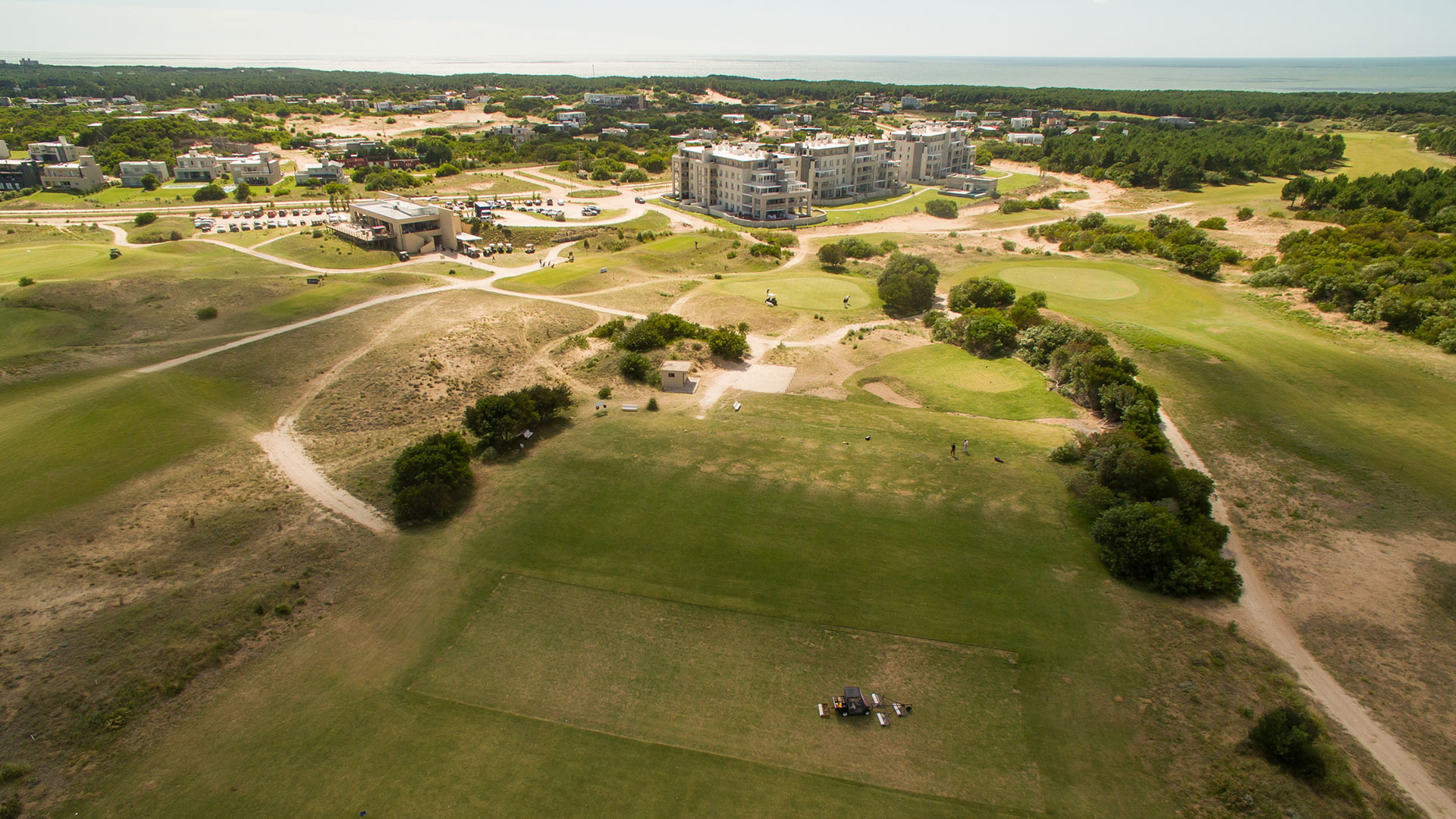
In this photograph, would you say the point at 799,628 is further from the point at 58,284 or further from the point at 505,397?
the point at 58,284

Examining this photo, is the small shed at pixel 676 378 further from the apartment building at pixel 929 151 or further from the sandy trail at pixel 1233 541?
the apartment building at pixel 929 151

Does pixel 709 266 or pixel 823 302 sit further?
pixel 709 266

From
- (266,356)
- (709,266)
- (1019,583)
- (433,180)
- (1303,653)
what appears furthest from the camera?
(433,180)

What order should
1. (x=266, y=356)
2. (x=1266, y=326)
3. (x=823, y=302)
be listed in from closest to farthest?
(x=266, y=356) → (x=1266, y=326) → (x=823, y=302)

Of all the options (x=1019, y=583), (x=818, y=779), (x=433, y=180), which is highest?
(x=433, y=180)

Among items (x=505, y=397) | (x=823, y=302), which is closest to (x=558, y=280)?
(x=823, y=302)

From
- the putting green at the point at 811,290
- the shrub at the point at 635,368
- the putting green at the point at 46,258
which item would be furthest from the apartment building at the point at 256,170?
the shrub at the point at 635,368

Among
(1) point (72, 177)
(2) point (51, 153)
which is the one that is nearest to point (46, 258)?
(1) point (72, 177)
